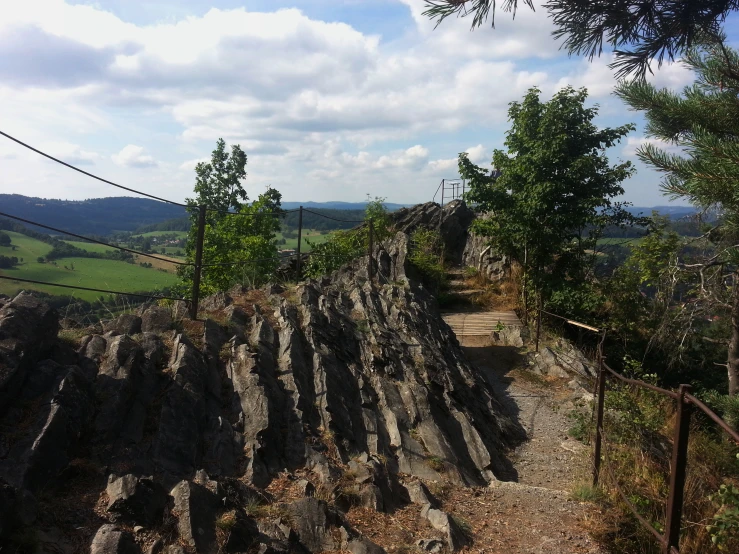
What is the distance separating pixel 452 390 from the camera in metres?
9.49

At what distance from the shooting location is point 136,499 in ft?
13.6

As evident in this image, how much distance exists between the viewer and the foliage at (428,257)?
18.8 meters

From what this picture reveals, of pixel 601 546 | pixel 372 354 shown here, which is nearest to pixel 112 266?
pixel 372 354

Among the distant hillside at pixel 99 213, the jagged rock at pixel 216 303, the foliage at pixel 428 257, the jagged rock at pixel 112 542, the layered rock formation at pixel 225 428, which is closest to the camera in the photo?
the jagged rock at pixel 112 542

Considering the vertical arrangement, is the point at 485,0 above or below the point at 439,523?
above

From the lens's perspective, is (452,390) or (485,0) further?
(452,390)

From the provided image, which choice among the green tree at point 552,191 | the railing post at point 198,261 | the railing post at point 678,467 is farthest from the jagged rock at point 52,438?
the green tree at point 552,191

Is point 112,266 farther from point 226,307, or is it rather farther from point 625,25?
point 625,25

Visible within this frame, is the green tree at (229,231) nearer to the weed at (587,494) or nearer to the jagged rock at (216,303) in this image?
the jagged rock at (216,303)

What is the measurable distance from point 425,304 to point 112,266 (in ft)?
75.4

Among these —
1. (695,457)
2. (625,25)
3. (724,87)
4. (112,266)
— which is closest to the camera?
(625,25)

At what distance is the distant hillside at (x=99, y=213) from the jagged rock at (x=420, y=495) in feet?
93.5

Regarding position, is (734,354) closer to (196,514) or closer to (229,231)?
(196,514)

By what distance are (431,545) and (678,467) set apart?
8.43 feet
